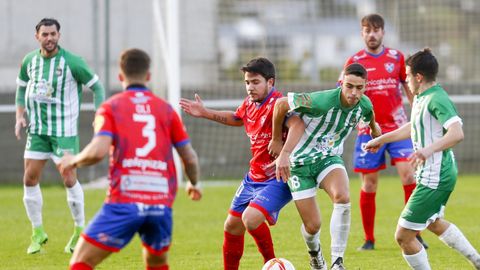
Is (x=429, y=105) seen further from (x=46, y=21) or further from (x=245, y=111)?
(x=46, y=21)

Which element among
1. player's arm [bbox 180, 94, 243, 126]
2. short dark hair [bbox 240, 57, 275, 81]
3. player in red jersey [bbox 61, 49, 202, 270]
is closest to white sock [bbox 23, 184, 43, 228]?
player's arm [bbox 180, 94, 243, 126]

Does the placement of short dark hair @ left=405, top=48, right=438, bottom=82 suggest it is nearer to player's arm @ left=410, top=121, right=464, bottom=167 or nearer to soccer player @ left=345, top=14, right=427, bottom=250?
player's arm @ left=410, top=121, right=464, bottom=167

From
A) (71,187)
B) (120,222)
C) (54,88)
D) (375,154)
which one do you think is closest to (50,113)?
(54,88)

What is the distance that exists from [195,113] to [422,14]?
48.0 ft

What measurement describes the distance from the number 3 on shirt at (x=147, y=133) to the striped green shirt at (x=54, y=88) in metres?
4.29

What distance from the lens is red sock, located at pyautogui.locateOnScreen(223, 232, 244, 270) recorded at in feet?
27.0

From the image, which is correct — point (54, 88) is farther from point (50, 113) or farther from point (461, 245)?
point (461, 245)

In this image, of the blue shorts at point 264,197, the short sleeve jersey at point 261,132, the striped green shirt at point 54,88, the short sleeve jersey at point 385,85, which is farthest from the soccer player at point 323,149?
the striped green shirt at point 54,88

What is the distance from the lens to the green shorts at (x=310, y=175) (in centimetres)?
837

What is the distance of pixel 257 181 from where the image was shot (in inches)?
332

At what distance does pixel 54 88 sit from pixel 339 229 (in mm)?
3768

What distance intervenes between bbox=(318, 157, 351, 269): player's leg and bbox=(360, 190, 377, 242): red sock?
1978 millimetres

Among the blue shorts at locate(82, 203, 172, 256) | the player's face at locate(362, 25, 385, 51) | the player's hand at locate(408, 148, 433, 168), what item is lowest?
the blue shorts at locate(82, 203, 172, 256)

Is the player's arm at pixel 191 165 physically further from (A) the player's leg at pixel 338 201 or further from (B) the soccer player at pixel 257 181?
(A) the player's leg at pixel 338 201
